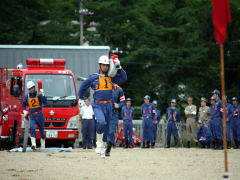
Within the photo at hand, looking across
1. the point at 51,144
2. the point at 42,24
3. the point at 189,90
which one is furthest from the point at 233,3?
the point at 51,144

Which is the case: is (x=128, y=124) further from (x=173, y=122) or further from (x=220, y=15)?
(x=220, y=15)

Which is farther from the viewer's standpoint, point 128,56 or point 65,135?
point 128,56

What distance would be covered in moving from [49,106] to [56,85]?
29.9 inches

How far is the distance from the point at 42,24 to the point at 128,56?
7256 millimetres

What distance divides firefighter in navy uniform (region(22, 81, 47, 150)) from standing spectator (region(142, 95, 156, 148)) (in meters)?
8.04

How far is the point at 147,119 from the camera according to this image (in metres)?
29.7

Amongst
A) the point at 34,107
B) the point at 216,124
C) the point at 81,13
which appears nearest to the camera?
the point at 34,107

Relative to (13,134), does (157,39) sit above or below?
above

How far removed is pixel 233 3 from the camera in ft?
144

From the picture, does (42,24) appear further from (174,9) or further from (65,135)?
(65,135)

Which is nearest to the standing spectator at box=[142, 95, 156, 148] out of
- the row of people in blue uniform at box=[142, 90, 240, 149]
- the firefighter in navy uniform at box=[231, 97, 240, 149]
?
the row of people in blue uniform at box=[142, 90, 240, 149]

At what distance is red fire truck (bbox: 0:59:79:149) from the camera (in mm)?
23625

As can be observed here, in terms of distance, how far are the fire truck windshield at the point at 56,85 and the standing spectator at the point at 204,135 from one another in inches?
234

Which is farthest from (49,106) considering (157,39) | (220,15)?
(157,39)
